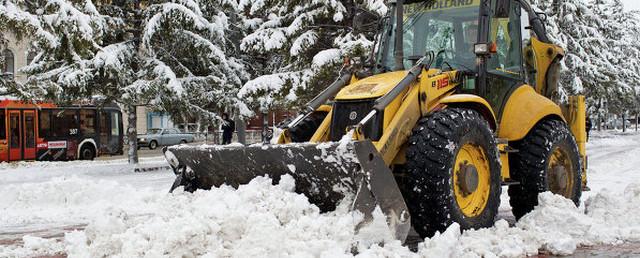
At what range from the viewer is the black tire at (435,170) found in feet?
18.9

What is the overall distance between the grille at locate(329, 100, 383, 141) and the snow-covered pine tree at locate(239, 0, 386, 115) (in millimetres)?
8983

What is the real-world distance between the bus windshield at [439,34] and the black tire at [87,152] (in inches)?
932

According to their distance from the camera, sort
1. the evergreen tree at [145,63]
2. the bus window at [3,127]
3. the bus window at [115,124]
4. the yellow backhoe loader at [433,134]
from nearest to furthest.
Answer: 1. the yellow backhoe loader at [433,134]
2. the evergreen tree at [145,63]
3. the bus window at [3,127]
4. the bus window at [115,124]

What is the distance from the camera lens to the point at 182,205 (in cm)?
581

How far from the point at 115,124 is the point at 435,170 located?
27.2m

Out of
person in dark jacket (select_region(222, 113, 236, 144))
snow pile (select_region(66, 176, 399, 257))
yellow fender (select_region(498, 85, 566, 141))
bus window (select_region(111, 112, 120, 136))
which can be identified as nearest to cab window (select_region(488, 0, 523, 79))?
yellow fender (select_region(498, 85, 566, 141))

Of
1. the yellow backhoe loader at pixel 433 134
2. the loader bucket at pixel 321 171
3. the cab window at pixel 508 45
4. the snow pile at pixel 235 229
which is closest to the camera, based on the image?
the snow pile at pixel 235 229

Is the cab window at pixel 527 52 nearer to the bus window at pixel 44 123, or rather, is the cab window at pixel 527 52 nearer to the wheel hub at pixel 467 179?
the wheel hub at pixel 467 179

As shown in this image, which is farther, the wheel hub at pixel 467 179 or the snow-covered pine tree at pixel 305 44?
the snow-covered pine tree at pixel 305 44

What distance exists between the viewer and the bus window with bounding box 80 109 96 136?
28.7m

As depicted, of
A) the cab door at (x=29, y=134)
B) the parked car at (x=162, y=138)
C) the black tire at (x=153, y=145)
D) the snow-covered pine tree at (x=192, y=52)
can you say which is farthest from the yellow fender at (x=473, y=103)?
the black tire at (x=153, y=145)

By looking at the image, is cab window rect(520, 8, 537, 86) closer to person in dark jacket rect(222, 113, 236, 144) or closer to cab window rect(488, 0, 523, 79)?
cab window rect(488, 0, 523, 79)

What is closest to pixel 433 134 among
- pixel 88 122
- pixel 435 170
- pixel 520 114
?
pixel 435 170

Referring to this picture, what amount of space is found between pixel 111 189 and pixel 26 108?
674 inches
